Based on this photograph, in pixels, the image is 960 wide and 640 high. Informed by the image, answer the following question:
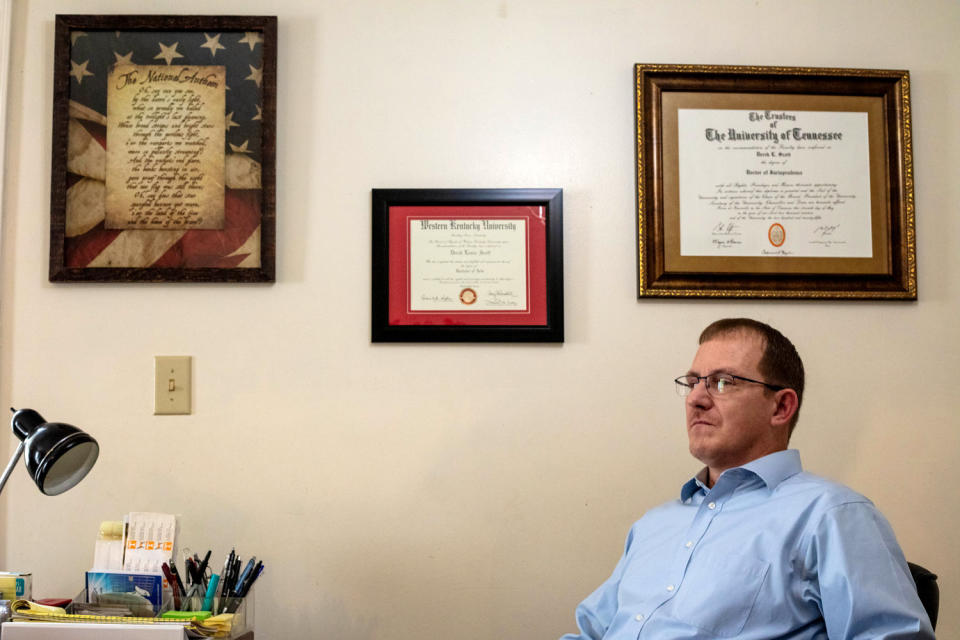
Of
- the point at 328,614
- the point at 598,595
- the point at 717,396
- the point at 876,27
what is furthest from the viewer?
the point at 876,27

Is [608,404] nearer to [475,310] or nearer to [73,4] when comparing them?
[475,310]

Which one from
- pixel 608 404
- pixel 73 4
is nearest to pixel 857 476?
pixel 608 404

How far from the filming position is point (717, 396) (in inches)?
56.6

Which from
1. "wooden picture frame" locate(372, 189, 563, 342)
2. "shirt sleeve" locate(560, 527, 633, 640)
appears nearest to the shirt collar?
"shirt sleeve" locate(560, 527, 633, 640)

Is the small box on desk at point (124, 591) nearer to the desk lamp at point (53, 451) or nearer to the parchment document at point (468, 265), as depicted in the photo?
the desk lamp at point (53, 451)

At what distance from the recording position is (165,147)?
1.84 m

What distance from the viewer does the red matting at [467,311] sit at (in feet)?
6.00

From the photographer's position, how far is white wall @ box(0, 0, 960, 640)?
5.87ft

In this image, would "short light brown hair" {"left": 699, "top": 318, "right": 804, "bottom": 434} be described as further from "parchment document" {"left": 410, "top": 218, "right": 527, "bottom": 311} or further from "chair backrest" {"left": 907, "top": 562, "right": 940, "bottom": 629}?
"parchment document" {"left": 410, "top": 218, "right": 527, "bottom": 311}

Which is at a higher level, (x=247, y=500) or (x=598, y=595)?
(x=247, y=500)

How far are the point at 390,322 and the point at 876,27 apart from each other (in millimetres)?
1282

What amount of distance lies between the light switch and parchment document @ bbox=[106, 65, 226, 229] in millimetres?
294
